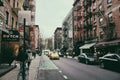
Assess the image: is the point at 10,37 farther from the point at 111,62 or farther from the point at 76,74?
the point at 111,62

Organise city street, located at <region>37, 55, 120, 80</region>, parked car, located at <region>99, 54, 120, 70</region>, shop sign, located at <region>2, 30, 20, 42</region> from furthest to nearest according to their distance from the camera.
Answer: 1. shop sign, located at <region>2, 30, 20, 42</region>
2. parked car, located at <region>99, 54, 120, 70</region>
3. city street, located at <region>37, 55, 120, 80</region>

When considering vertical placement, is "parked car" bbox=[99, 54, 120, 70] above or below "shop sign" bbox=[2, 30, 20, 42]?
below

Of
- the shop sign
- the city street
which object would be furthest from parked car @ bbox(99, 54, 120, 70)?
the shop sign

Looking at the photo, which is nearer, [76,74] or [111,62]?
[76,74]

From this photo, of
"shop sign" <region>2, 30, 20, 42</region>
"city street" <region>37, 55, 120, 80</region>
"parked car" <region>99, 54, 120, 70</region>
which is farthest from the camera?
"shop sign" <region>2, 30, 20, 42</region>

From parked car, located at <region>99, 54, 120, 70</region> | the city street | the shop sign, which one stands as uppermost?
the shop sign

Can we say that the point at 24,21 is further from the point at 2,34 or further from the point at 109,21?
the point at 109,21

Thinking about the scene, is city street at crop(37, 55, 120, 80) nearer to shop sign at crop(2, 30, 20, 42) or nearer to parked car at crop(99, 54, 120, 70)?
parked car at crop(99, 54, 120, 70)

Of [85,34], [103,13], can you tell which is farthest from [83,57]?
[85,34]

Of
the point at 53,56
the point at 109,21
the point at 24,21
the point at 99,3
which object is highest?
the point at 99,3

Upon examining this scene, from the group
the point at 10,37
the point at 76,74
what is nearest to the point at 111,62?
the point at 76,74

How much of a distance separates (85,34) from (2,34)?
98.0 feet

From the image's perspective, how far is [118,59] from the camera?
665 inches

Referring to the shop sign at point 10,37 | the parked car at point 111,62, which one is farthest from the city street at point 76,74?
the shop sign at point 10,37
